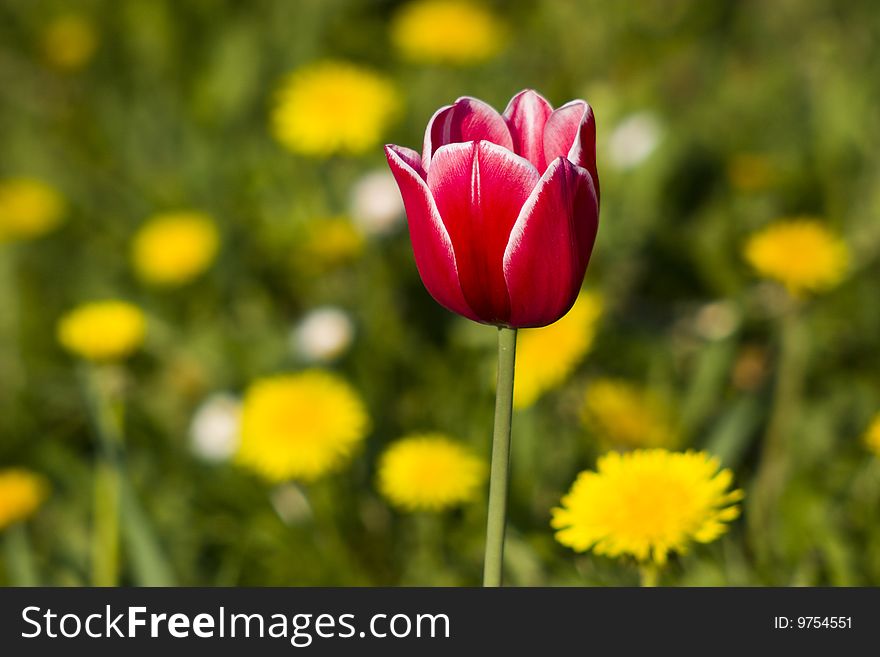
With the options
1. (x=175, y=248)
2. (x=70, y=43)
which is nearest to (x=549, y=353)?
(x=175, y=248)

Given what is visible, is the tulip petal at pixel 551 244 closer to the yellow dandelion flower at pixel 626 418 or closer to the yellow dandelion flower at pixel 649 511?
the yellow dandelion flower at pixel 649 511

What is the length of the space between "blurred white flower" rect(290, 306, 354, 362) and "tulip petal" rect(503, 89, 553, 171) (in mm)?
873

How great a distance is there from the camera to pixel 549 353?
1510mm

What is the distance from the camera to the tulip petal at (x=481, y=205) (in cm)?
78

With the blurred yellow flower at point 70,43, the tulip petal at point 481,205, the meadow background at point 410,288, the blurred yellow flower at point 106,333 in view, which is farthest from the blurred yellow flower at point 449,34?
the tulip petal at point 481,205

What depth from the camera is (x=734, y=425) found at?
148cm

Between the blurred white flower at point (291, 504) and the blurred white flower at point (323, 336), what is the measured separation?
226mm

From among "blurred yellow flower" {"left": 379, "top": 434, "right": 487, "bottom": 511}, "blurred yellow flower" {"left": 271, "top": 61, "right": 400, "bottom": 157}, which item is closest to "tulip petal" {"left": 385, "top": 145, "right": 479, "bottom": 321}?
"blurred yellow flower" {"left": 379, "top": 434, "right": 487, "bottom": 511}

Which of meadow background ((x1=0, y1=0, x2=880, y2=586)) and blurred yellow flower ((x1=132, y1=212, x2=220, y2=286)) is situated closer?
meadow background ((x1=0, y1=0, x2=880, y2=586))

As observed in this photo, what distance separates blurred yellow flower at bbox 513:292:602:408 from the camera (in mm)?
1463

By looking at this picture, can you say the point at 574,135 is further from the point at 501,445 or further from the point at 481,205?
the point at 501,445

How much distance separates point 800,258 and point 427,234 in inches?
34.5

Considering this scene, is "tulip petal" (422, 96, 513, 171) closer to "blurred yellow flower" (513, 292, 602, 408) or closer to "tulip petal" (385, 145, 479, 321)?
"tulip petal" (385, 145, 479, 321)

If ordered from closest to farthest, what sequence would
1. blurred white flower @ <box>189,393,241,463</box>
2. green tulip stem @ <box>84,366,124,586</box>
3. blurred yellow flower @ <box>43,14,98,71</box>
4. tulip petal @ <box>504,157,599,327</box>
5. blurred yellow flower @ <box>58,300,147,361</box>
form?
tulip petal @ <box>504,157,599,327</box> < green tulip stem @ <box>84,366,124,586</box> < blurred white flower @ <box>189,393,241,463</box> < blurred yellow flower @ <box>58,300,147,361</box> < blurred yellow flower @ <box>43,14,98,71</box>
